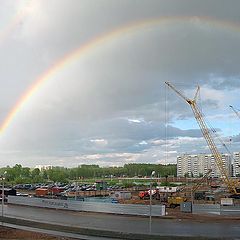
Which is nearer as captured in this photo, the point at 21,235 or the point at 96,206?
the point at 21,235

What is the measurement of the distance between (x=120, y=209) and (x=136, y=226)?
42.3ft

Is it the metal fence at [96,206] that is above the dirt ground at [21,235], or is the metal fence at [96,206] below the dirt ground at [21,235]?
below

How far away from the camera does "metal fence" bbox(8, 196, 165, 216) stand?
49.6 metres

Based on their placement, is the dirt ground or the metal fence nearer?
the dirt ground

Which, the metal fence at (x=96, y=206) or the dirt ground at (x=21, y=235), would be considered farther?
the metal fence at (x=96, y=206)

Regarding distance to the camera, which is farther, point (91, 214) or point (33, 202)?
point (33, 202)

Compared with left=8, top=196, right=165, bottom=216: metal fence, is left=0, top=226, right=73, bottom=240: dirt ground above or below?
above

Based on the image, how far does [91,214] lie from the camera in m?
52.2

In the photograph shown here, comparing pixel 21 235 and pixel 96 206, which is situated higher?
pixel 21 235

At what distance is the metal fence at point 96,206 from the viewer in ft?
163

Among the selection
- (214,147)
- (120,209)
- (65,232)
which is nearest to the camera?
(65,232)

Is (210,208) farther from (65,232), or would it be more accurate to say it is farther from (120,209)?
(65,232)

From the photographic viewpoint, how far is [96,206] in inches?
2149

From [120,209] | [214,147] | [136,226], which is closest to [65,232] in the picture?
[136,226]
